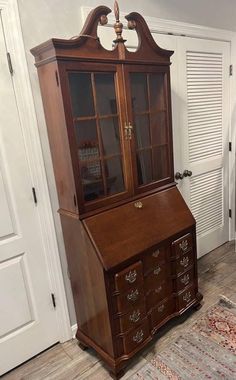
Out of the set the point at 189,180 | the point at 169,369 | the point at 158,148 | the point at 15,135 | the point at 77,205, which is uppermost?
the point at 15,135

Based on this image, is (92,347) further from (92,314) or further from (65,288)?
(65,288)

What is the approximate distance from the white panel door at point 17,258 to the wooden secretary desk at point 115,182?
0.19 meters

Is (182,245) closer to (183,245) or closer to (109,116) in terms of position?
(183,245)

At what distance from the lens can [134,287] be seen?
158 centimetres

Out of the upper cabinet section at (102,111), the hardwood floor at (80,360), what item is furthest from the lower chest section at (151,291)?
the upper cabinet section at (102,111)

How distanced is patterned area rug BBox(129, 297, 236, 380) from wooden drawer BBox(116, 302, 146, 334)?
1.00 feet

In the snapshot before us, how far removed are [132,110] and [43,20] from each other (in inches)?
26.9

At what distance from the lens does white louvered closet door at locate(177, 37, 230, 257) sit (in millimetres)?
2350

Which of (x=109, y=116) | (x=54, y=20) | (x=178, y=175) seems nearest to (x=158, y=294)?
(x=178, y=175)

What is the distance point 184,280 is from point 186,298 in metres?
0.15

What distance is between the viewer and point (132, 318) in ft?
5.26

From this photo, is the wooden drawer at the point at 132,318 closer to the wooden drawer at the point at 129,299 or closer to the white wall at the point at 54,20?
the wooden drawer at the point at 129,299

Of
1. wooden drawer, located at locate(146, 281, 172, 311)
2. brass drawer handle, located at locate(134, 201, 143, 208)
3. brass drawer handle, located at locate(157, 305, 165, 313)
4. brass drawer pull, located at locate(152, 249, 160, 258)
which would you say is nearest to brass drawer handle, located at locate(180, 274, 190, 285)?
wooden drawer, located at locate(146, 281, 172, 311)

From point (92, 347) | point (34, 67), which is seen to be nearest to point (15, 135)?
point (34, 67)
